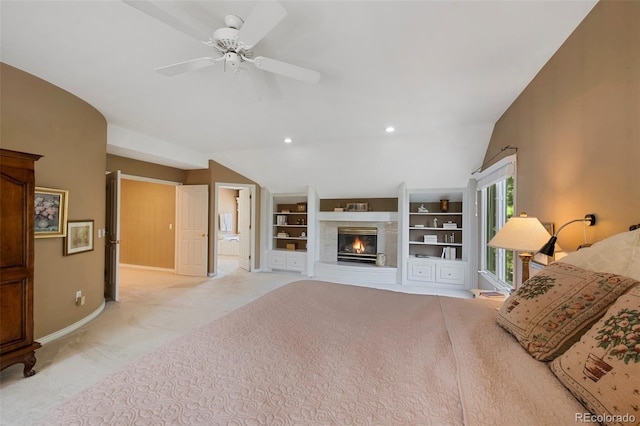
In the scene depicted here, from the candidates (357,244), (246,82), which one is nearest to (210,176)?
(357,244)

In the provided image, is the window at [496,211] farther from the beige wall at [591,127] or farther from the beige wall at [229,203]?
the beige wall at [229,203]

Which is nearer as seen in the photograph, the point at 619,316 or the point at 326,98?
the point at 619,316

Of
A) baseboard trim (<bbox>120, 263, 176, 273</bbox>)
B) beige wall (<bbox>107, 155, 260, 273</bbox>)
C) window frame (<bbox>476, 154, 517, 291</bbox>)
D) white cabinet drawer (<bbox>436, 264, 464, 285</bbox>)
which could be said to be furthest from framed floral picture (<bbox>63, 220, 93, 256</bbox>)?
white cabinet drawer (<bbox>436, 264, 464, 285</bbox>)

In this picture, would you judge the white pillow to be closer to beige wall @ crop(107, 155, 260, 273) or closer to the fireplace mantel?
the fireplace mantel

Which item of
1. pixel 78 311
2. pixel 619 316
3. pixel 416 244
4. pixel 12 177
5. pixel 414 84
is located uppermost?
pixel 414 84

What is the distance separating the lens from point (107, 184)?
4.07m

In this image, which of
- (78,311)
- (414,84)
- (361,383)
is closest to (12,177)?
(78,311)

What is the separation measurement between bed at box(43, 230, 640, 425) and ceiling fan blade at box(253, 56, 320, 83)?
5.54 ft

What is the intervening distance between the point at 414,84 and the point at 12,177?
3.41 m

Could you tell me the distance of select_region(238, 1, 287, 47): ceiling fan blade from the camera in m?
1.34

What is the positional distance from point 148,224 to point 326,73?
18.7 feet

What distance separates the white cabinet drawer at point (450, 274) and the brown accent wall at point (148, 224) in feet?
18.3

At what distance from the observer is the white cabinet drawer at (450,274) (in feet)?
15.5

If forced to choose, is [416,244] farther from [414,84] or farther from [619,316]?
[619,316]
